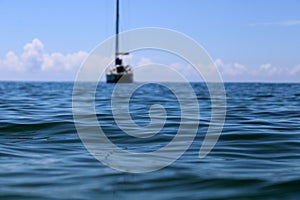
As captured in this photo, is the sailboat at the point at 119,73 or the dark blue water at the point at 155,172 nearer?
Result: the dark blue water at the point at 155,172

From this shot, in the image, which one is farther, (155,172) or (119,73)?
(119,73)

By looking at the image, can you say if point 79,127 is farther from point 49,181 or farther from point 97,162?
point 49,181

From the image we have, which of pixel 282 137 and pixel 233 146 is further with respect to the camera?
pixel 282 137

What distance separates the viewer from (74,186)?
13.7 ft

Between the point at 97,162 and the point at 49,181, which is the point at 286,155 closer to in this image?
the point at 97,162

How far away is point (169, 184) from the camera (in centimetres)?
429

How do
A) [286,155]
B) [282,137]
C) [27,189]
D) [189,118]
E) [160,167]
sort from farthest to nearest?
[189,118] < [282,137] < [286,155] < [160,167] < [27,189]

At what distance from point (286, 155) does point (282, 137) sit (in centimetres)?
160

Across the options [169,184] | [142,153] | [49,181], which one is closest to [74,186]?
[49,181]

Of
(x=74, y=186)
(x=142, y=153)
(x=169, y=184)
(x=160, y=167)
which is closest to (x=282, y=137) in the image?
(x=142, y=153)

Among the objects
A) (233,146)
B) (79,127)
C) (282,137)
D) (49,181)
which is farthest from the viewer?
(79,127)

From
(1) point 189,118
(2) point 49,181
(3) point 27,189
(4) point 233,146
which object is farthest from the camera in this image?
(1) point 189,118

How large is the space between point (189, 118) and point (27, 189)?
22.5 feet

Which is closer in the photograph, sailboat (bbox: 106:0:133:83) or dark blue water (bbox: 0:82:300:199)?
dark blue water (bbox: 0:82:300:199)
